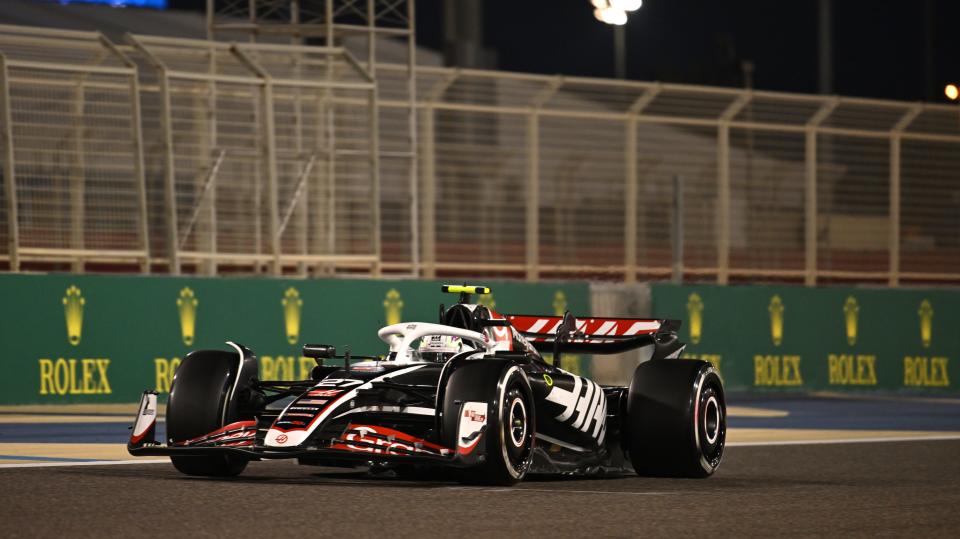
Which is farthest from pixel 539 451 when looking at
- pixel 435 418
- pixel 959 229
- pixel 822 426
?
pixel 959 229

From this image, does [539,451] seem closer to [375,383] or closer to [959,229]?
[375,383]

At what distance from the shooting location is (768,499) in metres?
10.2

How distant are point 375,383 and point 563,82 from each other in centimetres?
1263

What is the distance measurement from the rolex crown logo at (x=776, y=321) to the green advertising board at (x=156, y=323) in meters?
4.95

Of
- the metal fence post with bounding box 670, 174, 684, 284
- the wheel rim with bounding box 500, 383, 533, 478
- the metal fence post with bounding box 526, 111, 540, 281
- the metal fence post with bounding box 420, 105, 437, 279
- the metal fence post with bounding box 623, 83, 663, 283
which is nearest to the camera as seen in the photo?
the wheel rim with bounding box 500, 383, 533, 478

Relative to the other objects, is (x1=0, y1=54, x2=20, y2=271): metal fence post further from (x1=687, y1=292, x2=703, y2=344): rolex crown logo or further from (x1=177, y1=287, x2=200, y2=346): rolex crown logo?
(x1=687, y1=292, x2=703, y2=344): rolex crown logo

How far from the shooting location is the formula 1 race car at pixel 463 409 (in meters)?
10.2

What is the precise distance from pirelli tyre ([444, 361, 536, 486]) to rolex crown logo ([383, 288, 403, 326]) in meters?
9.39

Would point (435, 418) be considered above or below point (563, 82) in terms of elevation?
below

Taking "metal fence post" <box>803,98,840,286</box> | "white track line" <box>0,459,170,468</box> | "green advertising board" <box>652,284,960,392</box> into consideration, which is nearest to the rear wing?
"white track line" <box>0,459,170,468</box>

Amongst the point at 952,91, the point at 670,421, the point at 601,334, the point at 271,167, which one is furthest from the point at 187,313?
the point at 952,91

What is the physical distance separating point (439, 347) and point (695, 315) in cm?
1136

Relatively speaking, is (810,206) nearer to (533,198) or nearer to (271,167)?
(533,198)

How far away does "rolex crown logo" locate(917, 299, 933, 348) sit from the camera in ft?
78.4
